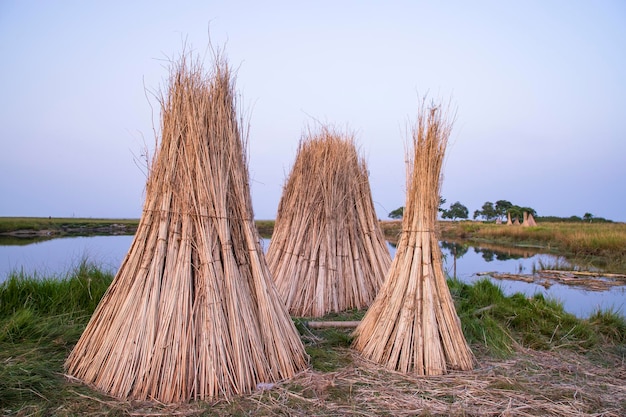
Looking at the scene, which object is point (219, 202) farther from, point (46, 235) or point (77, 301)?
point (46, 235)

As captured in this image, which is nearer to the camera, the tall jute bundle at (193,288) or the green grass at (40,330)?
the green grass at (40,330)

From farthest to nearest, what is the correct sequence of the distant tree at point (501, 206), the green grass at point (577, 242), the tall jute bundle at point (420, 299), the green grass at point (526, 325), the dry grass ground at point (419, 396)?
the distant tree at point (501, 206) < the green grass at point (577, 242) < the green grass at point (526, 325) < the tall jute bundle at point (420, 299) < the dry grass ground at point (419, 396)

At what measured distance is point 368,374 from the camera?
3.04 m

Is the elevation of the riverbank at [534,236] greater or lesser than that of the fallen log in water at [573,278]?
greater

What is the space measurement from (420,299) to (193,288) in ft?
5.27

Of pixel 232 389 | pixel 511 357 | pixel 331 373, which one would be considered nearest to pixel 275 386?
pixel 232 389

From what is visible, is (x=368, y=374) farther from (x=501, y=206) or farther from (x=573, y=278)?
(x=501, y=206)

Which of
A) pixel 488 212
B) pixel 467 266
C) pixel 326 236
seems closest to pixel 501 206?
pixel 488 212

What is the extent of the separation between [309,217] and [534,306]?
2.63 metres

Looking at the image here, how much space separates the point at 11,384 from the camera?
2455 mm

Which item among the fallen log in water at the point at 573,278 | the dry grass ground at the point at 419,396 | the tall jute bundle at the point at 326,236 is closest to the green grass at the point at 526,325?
the dry grass ground at the point at 419,396

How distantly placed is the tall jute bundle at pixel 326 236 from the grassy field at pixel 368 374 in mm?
1202

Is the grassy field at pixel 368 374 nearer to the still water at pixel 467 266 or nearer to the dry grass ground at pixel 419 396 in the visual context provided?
the dry grass ground at pixel 419 396

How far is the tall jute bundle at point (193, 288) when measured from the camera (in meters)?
2.58
